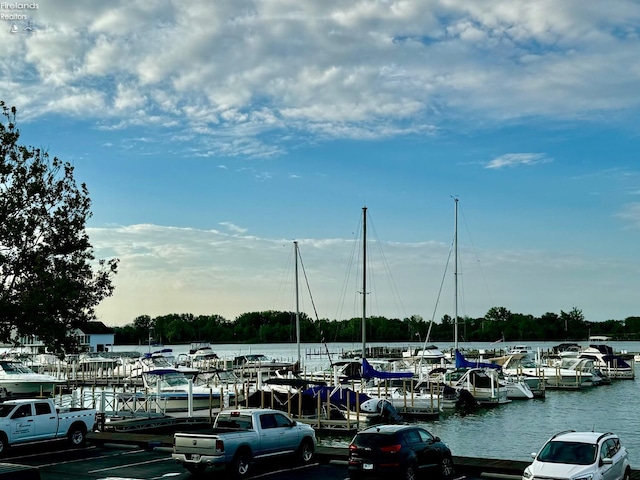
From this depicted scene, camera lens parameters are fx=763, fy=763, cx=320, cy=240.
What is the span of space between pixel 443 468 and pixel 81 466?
41.0 feet

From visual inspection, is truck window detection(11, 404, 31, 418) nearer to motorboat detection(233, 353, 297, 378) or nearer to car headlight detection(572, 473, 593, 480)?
car headlight detection(572, 473, 593, 480)

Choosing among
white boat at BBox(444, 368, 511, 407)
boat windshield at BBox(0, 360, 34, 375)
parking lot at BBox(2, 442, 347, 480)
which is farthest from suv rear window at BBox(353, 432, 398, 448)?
boat windshield at BBox(0, 360, 34, 375)

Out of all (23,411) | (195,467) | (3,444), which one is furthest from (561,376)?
(3,444)

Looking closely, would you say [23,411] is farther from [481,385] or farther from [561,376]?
[561,376]

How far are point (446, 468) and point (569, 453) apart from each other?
4307 mm

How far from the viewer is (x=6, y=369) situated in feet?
218

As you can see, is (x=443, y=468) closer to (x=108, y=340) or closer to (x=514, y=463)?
(x=514, y=463)

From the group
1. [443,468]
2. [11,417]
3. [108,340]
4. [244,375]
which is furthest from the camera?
[108,340]

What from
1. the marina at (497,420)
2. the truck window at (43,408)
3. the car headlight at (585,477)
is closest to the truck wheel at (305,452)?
the car headlight at (585,477)

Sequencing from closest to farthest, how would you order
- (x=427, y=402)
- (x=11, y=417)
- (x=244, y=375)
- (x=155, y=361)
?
(x=11, y=417), (x=427, y=402), (x=244, y=375), (x=155, y=361)

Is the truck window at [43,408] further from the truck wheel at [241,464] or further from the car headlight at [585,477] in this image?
the car headlight at [585,477]

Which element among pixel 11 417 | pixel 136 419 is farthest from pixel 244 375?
pixel 11 417

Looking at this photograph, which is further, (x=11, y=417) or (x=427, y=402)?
(x=427, y=402)

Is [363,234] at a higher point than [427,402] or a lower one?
higher
